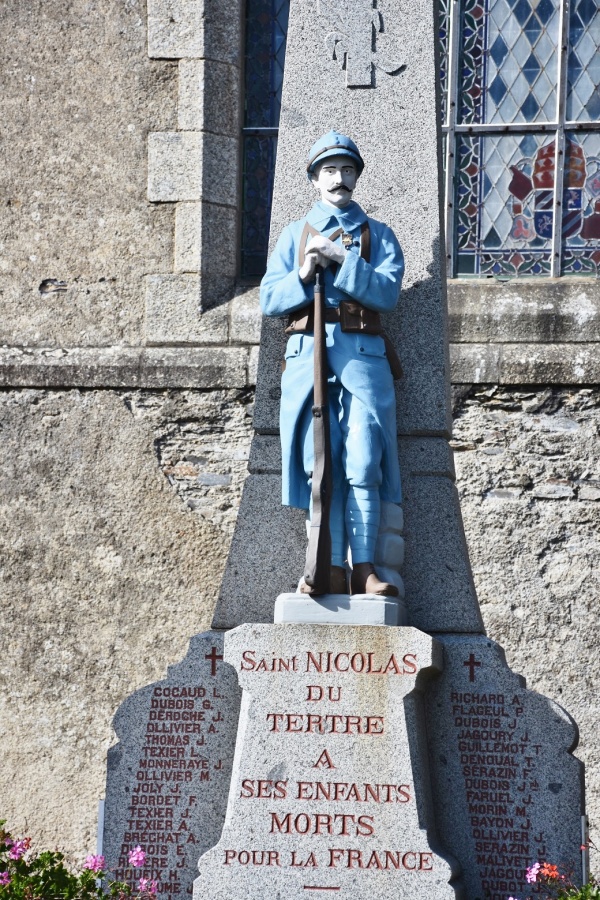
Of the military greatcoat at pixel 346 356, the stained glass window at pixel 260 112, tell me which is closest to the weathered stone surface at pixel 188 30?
the stained glass window at pixel 260 112

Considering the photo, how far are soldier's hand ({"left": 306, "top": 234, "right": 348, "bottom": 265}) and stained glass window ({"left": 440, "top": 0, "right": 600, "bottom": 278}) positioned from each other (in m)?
A: 2.82

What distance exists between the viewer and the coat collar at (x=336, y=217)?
20.4 feet

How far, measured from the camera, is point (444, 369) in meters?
6.42

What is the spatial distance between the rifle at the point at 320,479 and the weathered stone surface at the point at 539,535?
227 centimetres

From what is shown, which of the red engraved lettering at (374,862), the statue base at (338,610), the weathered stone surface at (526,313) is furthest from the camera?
the weathered stone surface at (526,313)

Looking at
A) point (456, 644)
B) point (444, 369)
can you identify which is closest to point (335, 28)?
point (444, 369)

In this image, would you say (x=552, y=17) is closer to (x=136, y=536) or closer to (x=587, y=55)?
(x=587, y=55)

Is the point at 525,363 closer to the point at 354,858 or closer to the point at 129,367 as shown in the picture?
the point at 129,367

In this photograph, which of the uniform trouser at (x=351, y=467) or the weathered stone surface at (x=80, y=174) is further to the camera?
the weathered stone surface at (x=80, y=174)

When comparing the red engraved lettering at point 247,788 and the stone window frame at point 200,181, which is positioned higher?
the stone window frame at point 200,181

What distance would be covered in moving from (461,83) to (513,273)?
39.9 inches

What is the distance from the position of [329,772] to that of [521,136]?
4268 mm

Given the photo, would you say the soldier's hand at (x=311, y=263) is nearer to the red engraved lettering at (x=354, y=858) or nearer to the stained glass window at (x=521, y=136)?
the red engraved lettering at (x=354, y=858)

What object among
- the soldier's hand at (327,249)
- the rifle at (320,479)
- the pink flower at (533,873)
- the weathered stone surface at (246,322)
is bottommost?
the pink flower at (533,873)
